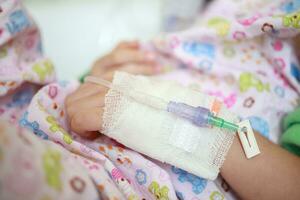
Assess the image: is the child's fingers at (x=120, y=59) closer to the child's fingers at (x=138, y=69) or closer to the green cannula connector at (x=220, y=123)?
the child's fingers at (x=138, y=69)

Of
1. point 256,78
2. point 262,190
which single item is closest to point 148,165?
point 262,190

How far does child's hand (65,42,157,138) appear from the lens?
632mm

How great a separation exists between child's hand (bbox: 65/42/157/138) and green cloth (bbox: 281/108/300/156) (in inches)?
14.5

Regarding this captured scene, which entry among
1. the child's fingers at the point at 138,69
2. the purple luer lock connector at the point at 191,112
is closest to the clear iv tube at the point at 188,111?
the purple luer lock connector at the point at 191,112

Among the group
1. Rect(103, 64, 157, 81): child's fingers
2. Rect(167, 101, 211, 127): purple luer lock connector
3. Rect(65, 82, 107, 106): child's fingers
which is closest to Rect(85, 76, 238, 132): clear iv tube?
Rect(167, 101, 211, 127): purple luer lock connector

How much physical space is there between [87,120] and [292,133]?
0.41 meters

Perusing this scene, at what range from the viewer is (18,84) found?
739mm

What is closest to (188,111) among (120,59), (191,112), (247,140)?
(191,112)

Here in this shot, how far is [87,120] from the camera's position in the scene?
627mm

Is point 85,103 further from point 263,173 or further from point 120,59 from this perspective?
point 263,173

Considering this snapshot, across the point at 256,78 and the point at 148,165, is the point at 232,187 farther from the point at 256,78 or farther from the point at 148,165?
the point at 256,78

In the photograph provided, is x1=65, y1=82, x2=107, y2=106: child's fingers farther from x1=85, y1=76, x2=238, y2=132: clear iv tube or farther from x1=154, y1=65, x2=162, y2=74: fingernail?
x1=154, y1=65, x2=162, y2=74: fingernail

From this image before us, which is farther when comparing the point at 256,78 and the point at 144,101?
the point at 256,78

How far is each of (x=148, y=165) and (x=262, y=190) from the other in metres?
0.22
